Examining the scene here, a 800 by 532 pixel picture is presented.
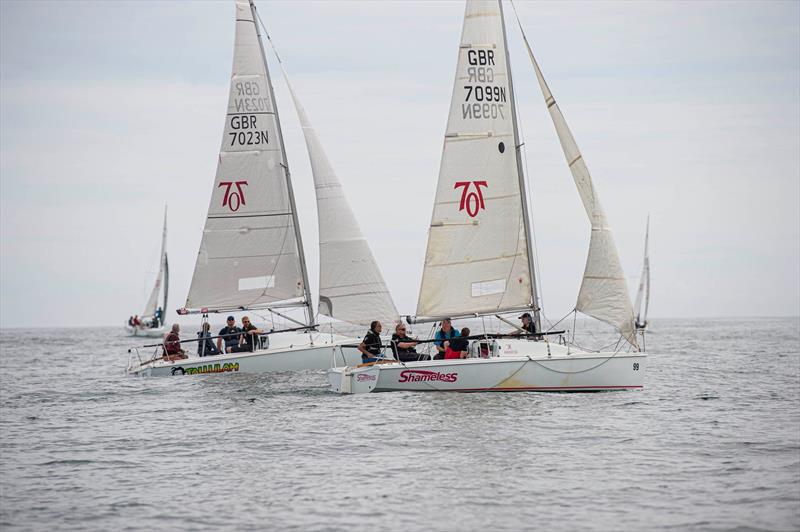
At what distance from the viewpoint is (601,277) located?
22.5m

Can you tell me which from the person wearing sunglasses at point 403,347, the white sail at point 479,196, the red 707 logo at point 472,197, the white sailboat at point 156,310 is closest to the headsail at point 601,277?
the white sail at point 479,196

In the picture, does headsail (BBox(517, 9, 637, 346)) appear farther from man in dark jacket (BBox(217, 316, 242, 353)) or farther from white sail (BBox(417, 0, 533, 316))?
man in dark jacket (BBox(217, 316, 242, 353))

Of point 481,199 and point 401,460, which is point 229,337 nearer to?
point 481,199

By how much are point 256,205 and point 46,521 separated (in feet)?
69.3

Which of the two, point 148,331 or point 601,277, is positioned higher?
point 601,277

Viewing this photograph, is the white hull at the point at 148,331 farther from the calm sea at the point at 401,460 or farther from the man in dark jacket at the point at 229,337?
the calm sea at the point at 401,460

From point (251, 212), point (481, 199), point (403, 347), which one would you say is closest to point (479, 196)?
point (481, 199)

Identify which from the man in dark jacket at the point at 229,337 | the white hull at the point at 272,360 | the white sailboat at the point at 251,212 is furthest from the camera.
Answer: the white sailboat at the point at 251,212

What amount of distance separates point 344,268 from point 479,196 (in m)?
8.12

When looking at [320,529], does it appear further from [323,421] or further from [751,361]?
[751,361]

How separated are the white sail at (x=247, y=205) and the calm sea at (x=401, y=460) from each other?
6.63 meters

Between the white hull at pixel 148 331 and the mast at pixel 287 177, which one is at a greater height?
the mast at pixel 287 177

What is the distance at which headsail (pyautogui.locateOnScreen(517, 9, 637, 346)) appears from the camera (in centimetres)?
2239

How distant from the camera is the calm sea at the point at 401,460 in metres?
12.1
